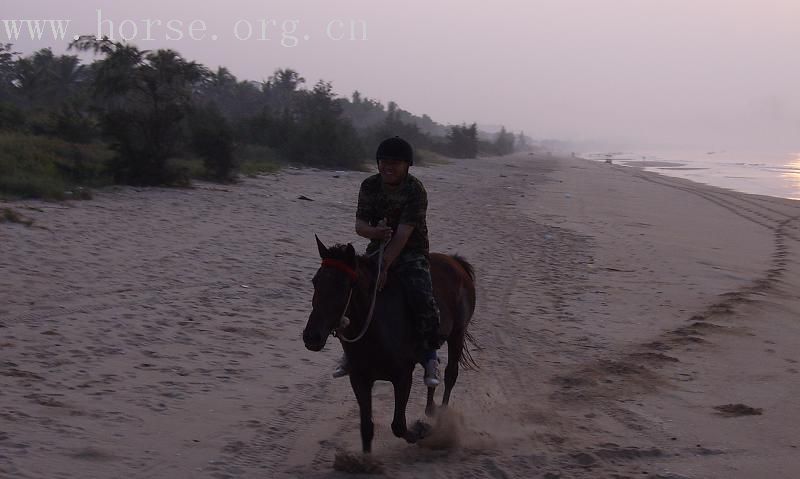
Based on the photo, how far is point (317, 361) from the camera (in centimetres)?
718

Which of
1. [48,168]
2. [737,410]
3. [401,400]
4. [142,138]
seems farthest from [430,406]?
[142,138]

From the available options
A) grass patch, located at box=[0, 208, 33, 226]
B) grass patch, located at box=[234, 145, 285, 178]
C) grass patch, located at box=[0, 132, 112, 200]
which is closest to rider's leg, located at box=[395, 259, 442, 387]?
grass patch, located at box=[0, 208, 33, 226]

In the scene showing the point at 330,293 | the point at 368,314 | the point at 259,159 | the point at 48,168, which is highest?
the point at 259,159

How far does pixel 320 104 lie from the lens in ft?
159

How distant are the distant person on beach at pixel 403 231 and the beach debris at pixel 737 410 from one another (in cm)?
251

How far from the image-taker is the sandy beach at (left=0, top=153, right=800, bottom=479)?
4926 millimetres

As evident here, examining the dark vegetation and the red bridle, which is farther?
the dark vegetation

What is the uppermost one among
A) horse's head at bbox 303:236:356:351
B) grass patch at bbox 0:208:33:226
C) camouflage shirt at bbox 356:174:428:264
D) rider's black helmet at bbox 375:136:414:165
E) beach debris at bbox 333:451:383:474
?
rider's black helmet at bbox 375:136:414:165

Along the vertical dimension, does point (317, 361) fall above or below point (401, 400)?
below

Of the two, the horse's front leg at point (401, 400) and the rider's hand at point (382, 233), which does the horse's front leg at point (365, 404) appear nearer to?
the horse's front leg at point (401, 400)

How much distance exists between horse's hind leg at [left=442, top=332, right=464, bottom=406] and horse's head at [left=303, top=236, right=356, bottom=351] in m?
1.69

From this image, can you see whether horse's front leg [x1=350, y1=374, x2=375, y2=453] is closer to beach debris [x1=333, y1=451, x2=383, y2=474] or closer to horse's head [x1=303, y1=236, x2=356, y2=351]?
beach debris [x1=333, y1=451, x2=383, y2=474]

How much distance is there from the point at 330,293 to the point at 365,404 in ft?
3.00

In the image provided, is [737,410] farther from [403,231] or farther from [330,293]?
[330,293]
